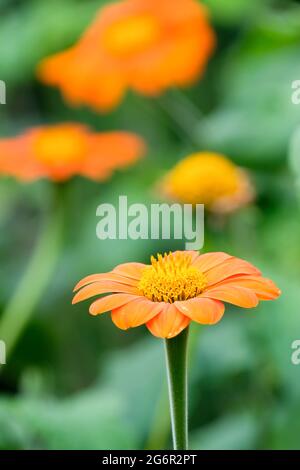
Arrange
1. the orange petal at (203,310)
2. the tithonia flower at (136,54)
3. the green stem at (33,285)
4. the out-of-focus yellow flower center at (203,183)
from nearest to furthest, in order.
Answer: the orange petal at (203,310)
the out-of-focus yellow flower center at (203,183)
the green stem at (33,285)
the tithonia flower at (136,54)

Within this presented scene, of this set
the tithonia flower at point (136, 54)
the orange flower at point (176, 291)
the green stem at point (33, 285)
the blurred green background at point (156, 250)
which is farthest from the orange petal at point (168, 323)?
the tithonia flower at point (136, 54)

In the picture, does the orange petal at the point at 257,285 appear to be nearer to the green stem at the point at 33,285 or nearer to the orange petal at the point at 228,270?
the orange petal at the point at 228,270

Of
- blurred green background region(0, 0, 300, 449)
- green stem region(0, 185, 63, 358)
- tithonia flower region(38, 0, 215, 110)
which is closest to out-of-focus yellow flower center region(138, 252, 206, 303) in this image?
blurred green background region(0, 0, 300, 449)

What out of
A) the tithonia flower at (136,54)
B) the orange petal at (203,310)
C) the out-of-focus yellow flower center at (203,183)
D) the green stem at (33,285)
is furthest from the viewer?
the tithonia flower at (136,54)

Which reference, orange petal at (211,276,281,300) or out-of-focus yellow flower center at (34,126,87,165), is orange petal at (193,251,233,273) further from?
out-of-focus yellow flower center at (34,126,87,165)

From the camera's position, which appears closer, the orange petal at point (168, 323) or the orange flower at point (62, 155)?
the orange petal at point (168, 323)

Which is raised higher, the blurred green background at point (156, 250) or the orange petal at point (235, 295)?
the blurred green background at point (156, 250)

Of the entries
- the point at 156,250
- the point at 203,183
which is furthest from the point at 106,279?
the point at 156,250
